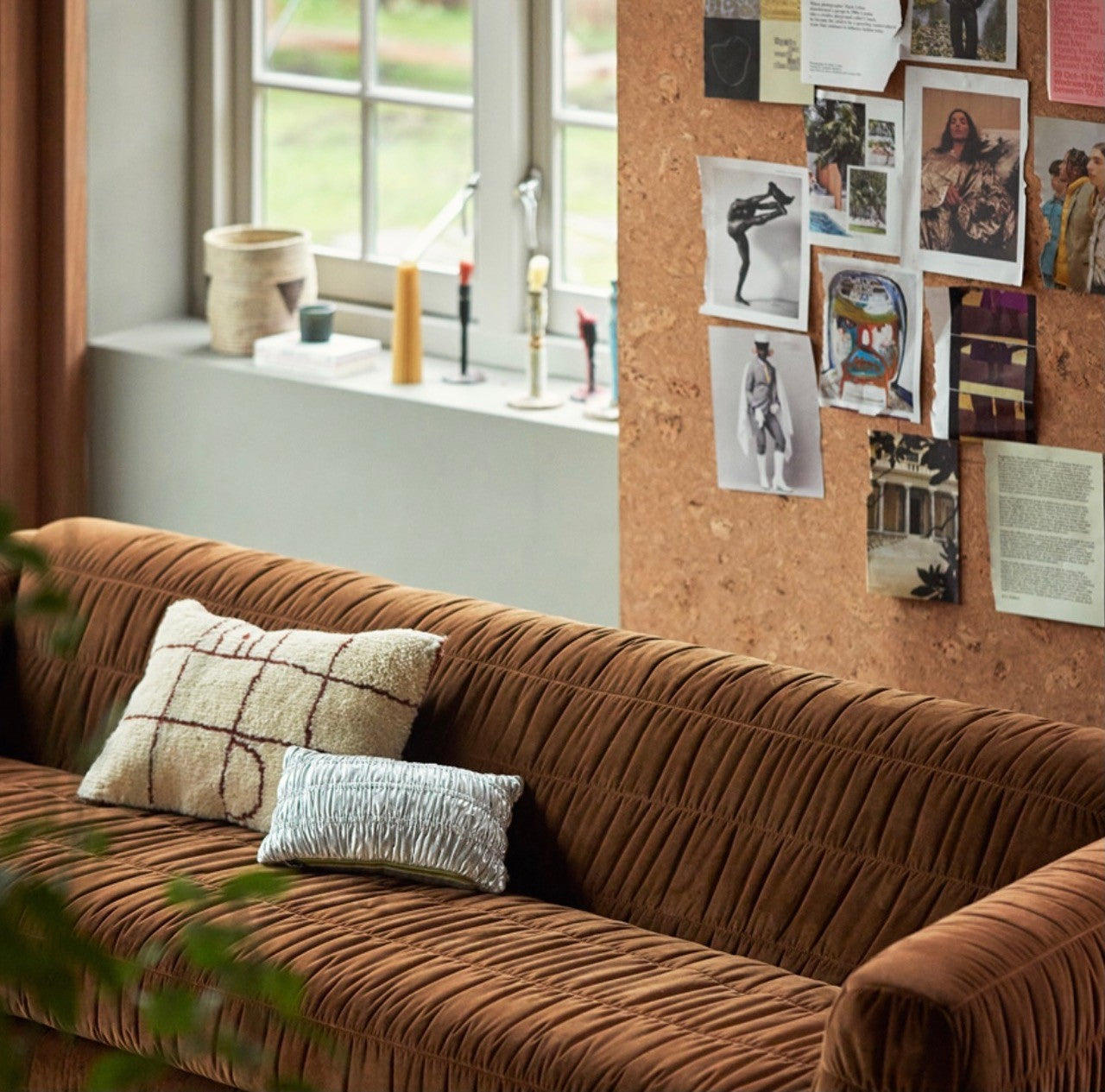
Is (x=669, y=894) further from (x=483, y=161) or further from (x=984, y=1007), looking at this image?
(x=483, y=161)

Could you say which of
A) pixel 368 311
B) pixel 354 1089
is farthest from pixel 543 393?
pixel 354 1089

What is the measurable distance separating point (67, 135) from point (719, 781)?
2.15m

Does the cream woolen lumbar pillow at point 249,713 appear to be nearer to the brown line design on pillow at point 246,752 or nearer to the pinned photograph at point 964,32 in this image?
the brown line design on pillow at point 246,752

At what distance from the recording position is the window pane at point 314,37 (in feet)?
12.7

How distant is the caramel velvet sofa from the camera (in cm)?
190

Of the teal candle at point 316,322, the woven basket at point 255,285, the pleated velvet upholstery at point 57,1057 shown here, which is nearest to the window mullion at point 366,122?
the woven basket at point 255,285

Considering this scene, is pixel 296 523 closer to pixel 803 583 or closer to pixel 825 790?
pixel 803 583

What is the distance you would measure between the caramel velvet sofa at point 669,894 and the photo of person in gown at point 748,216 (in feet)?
2.15

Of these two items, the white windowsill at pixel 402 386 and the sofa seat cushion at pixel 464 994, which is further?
the white windowsill at pixel 402 386

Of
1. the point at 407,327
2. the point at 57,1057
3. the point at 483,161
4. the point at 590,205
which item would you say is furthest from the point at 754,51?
the point at 57,1057

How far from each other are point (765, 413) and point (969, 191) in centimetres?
49

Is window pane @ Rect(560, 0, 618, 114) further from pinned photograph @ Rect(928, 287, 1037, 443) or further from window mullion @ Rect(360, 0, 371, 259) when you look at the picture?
pinned photograph @ Rect(928, 287, 1037, 443)

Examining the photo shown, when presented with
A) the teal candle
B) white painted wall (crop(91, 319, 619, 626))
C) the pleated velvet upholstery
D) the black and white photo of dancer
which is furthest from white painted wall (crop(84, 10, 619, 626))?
the pleated velvet upholstery

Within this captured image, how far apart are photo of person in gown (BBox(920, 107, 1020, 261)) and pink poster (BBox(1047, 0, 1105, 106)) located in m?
0.11
